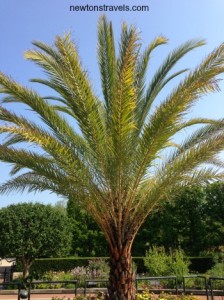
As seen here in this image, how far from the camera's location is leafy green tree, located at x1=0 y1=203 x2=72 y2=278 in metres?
21.6

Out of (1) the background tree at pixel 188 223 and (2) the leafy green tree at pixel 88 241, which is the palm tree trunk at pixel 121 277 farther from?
(2) the leafy green tree at pixel 88 241

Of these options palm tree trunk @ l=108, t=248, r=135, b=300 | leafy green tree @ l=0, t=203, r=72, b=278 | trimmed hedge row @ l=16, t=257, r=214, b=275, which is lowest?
palm tree trunk @ l=108, t=248, r=135, b=300

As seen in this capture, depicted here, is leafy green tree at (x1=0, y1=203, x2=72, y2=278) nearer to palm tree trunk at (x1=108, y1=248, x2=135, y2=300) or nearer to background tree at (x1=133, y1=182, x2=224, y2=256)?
background tree at (x1=133, y1=182, x2=224, y2=256)

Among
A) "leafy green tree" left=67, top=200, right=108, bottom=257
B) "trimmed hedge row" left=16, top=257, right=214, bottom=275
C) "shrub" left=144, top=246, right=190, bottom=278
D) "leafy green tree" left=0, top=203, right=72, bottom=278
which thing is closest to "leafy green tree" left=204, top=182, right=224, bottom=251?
"trimmed hedge row" left=16, top=257, right=214, bottom=275

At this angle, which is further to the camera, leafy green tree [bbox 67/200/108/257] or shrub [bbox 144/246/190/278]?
leafy green tree [bbox 67/200/108/257]

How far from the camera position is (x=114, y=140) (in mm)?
7125

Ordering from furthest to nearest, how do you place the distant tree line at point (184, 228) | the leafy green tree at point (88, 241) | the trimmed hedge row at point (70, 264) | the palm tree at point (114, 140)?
the leafy green tree at point (88, 241)
the distant tree line at point (184, 228)
the trimmed hedge row at point (70, 264)
the palm tree at point (114, 140)

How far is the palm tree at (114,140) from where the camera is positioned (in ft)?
22.7

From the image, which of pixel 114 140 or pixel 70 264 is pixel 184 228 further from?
pixel 114 140

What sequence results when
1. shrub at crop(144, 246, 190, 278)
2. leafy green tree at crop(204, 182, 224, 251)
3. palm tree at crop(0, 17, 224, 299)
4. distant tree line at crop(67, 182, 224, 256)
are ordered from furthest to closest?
distant tree line at crop(67, 182, 224, 256)
leafy green tree at crop(204, 182, 224, 251)
shrub at crop(144, 246, 190, 278)
palm tree at crop(0, 17, 224, 299)

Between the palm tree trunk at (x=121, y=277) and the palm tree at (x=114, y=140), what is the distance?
20 millimetres

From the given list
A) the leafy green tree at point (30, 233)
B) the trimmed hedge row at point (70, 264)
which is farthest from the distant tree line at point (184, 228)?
the leafy green tree at point (30, 233)

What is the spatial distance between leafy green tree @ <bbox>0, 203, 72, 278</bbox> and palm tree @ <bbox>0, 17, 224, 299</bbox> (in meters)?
13.9

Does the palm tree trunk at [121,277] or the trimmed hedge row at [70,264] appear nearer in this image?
the palm tree trunk at [121,277]
